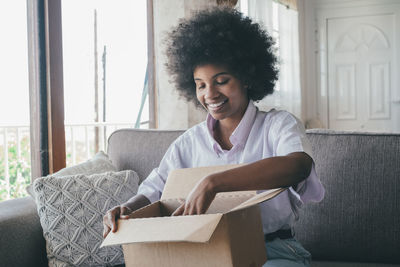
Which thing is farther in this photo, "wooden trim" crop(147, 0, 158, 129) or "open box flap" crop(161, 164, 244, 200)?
"wooden trim" crop(147, 0, 158, 129)

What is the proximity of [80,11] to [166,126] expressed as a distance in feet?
7.31

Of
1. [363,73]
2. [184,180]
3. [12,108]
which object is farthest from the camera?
[363,73]

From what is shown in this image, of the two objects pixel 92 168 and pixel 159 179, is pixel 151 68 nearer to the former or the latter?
pixel 92 168

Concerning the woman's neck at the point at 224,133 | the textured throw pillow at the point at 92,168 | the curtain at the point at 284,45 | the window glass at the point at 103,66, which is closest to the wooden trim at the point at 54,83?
the textured throw pillow at the point at 92,168

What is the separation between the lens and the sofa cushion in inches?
59.6

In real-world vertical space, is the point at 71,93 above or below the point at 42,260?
above

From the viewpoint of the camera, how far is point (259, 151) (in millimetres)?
1280

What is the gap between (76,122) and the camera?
4531 millimetres

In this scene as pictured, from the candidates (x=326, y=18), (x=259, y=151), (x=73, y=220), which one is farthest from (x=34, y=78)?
(x=326, y=18)

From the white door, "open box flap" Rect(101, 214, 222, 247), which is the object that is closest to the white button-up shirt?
"open box flap" Rect(101, 214, 222, 247)

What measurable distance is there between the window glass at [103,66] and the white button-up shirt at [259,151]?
3.26 metres

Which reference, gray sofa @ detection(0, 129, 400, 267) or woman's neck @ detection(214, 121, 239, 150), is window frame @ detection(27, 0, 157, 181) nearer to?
gray sofa @ detection(0, 129, 400, 267)

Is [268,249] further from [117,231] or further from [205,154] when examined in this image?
[117,231]

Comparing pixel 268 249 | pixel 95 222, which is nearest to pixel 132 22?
pixel 95 222
